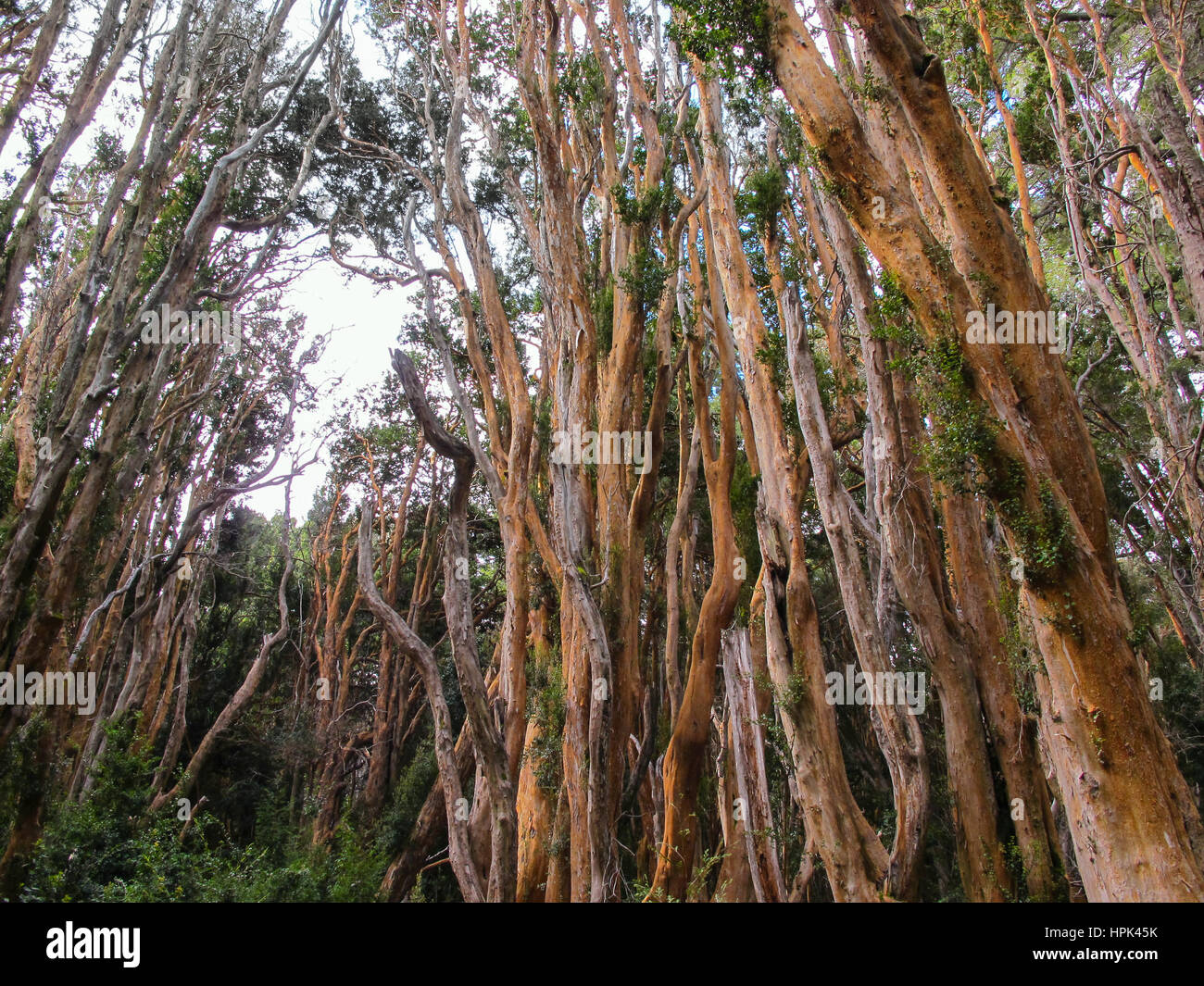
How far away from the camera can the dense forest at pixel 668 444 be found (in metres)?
4.77

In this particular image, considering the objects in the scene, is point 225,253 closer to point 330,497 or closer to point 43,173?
point 330,497

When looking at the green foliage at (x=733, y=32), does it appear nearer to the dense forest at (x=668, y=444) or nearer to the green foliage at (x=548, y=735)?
the dense forest at (x=668, y=444)

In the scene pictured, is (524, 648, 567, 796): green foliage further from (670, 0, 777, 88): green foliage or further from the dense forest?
(670, 0, 777, 88): green foliage

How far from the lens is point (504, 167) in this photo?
830 centimetres

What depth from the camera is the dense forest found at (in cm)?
477

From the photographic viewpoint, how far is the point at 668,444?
12.7 metres

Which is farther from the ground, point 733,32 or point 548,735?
point 733,32

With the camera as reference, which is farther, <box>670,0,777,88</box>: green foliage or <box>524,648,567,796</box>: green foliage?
<box>524,648,567,796</box>: green foliage

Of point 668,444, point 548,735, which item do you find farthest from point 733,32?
point 668,444

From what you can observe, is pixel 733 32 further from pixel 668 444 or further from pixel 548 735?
pixel 668 444

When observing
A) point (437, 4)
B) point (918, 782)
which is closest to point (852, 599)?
point (918, 782)

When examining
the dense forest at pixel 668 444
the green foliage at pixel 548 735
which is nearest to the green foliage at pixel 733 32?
the dense forest at pixel 668 444

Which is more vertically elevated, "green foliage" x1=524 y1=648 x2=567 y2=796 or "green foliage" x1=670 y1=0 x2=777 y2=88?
"green foliage" x1=670 y1=0 x2=777 y2=88

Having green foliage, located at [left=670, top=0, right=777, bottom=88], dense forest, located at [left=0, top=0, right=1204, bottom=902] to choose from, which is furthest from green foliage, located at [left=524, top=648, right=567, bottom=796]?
green foliage, located at [left=670, top=0, right=777, bottom=88]
